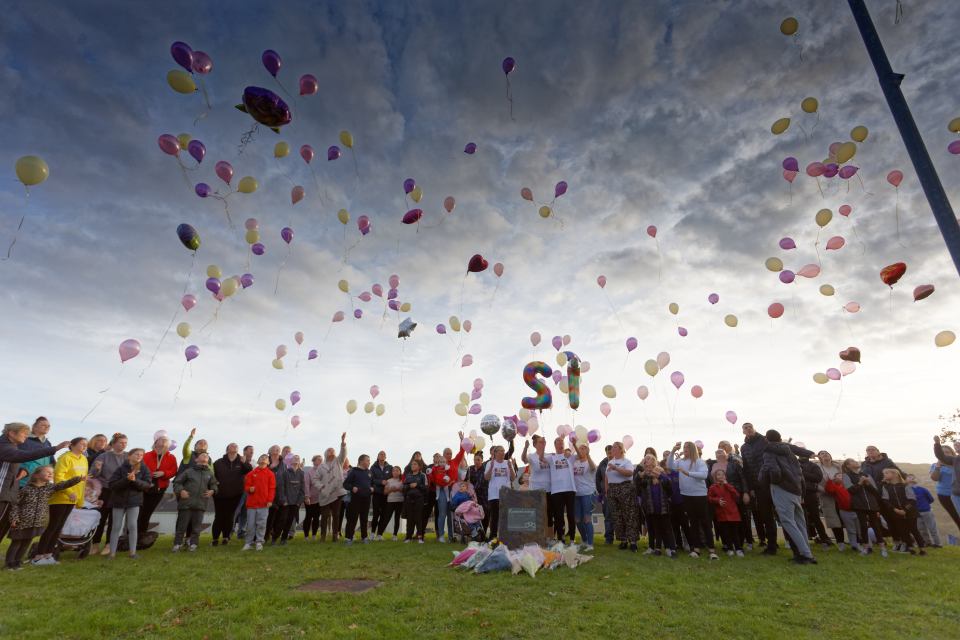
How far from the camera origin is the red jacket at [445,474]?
12.2 meters

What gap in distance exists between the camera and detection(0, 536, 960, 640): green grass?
5148 mm

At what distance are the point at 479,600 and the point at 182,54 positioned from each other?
404 inches

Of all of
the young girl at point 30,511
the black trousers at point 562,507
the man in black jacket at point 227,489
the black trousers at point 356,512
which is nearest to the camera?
the young girl at point 30,511

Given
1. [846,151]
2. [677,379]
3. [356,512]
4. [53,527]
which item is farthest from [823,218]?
[53,527]

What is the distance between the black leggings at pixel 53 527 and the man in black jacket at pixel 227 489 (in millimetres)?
2957

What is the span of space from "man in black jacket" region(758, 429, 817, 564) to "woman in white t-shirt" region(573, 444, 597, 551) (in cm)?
331

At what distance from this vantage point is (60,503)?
27.4 feet

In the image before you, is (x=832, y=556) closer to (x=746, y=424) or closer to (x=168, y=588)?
(x=746, y=424)

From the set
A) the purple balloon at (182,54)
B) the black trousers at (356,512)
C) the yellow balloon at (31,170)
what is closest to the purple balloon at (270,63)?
the purple balloon at (182,54)

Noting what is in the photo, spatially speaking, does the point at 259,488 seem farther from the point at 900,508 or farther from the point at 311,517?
the point at 900,508

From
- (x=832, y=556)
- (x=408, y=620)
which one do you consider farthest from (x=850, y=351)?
(x=408, y=620)

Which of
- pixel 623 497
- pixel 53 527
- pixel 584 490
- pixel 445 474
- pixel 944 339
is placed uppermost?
pixel 944 339

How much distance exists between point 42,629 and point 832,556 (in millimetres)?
12132

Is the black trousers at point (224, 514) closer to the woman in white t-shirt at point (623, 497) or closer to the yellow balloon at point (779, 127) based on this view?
the woman in white t-shirt at point (623, 497)
